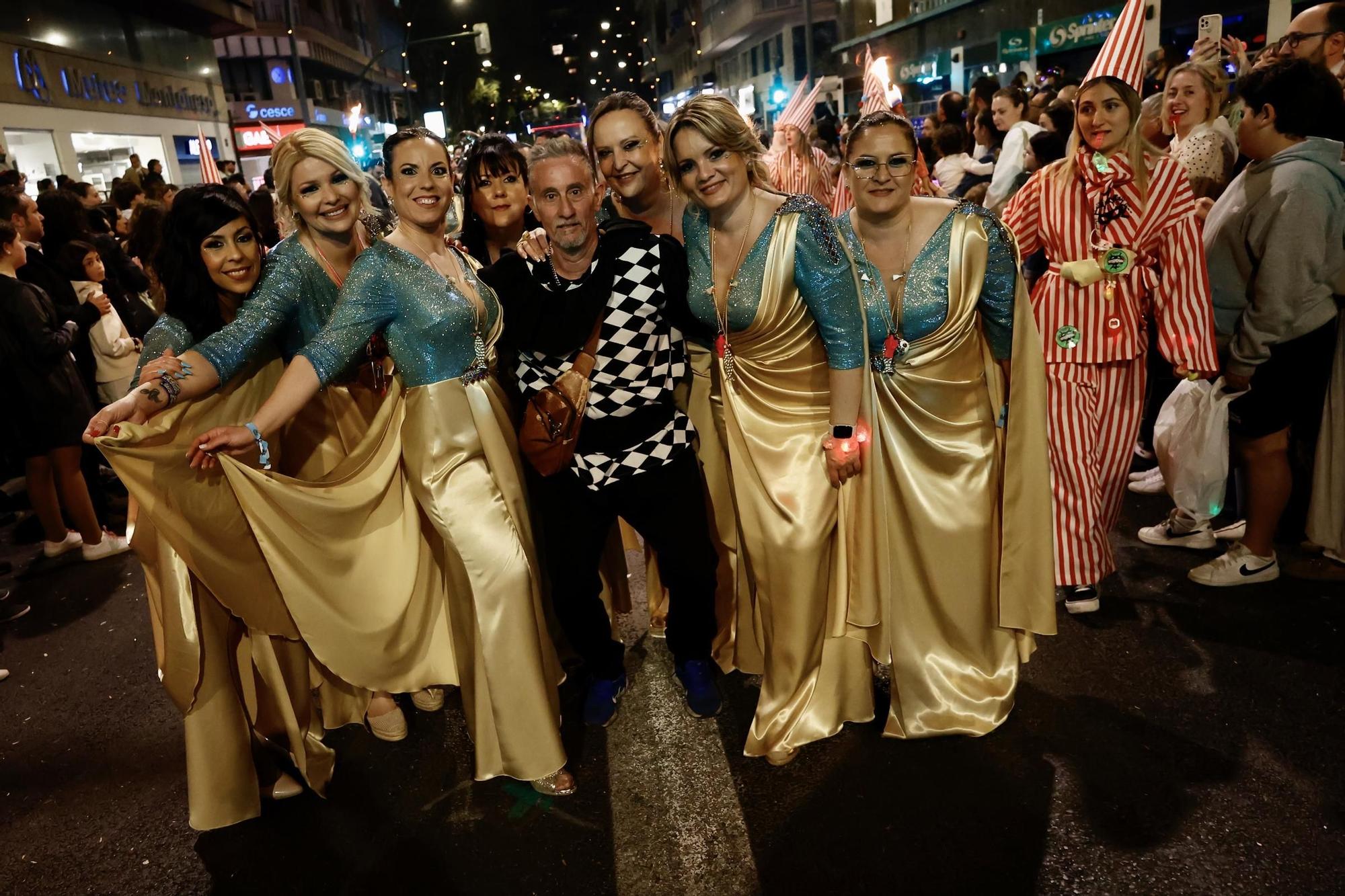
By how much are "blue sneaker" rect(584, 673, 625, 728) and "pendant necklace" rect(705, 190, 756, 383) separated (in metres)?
1.26

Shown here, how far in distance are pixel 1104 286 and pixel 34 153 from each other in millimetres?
20385

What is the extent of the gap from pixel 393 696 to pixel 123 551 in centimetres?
314

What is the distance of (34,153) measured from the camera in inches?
663

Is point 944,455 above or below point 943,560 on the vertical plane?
above

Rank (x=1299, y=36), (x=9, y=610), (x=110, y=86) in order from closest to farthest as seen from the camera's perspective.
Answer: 1. (x=9, y=610)
2. (x=1299, y=36)
3. (x=110, y=86)

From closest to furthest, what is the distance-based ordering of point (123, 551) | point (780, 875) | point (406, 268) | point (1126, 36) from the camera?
point (780, 875), point (406, 268), point (1126, 36), point (123, 551)

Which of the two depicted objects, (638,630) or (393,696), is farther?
(638,630)

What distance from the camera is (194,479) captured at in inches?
96.7

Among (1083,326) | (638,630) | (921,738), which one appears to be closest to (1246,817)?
(921,738)

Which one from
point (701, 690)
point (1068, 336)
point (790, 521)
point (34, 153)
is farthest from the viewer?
point (34, 153)

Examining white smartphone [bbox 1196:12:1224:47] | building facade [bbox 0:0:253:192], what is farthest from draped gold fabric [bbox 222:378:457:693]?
building facade [bbox 0:0:253:192]

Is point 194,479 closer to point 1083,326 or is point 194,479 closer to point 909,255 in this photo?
point 909,255

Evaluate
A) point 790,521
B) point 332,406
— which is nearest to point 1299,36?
point 790,521

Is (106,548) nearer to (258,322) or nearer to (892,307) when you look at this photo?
(258,322)
